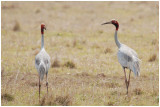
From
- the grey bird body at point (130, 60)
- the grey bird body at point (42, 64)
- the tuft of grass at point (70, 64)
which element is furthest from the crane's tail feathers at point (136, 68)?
the tuft of grass at point (70, 64)

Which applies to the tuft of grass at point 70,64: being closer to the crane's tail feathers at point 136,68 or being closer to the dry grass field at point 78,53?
the dry grass field at point 78,53

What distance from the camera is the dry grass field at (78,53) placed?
825cm

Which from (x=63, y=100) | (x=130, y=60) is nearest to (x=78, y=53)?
(x=130, y=60)

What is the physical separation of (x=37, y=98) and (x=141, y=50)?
6.44 m

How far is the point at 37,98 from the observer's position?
26.5 feet

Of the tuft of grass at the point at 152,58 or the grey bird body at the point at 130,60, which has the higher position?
the grey bird body at the point at 130,60

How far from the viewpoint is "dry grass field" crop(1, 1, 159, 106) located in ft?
27.1

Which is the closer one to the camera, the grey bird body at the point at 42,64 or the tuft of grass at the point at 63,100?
the tuft of grass at the point at 63,100

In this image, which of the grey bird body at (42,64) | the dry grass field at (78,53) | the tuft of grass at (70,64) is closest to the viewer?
the grey bird body at (42,64)

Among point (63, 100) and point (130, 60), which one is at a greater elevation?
point (130, 60)

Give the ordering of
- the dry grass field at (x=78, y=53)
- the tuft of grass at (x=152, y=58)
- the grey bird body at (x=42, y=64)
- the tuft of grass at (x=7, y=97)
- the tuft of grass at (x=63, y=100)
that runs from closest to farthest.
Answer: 1. the tuft of grass at (x=63, y=100)
2. the tuft of grass at (x=7, y=97)
3. the grey bird body at (x=42, y=64)
4. the dry grass field at (x=78, y=53)
5. the tuft of grass at (x=152, y=58)

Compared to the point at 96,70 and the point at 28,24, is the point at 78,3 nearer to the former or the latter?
the point at 28,24

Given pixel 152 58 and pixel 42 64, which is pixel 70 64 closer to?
pixel 152 58

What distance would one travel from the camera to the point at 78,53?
13.2m
